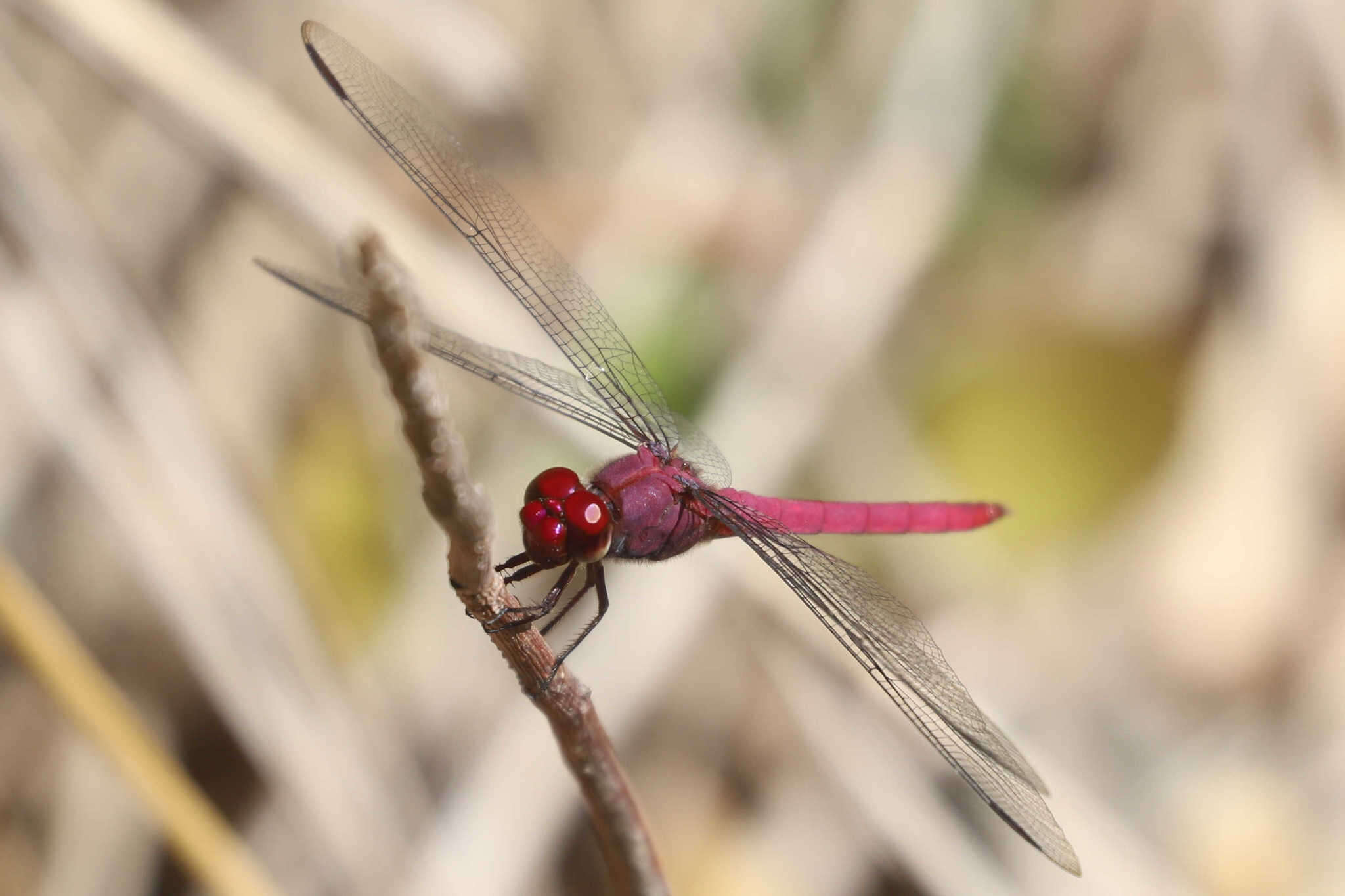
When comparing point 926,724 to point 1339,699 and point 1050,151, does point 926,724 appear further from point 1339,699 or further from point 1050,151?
point 1050,151

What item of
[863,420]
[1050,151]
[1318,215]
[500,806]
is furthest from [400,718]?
[1318,215]

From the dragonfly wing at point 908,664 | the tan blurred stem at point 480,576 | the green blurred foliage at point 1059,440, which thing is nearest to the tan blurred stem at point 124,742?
the tan blurred stem at point 480,576

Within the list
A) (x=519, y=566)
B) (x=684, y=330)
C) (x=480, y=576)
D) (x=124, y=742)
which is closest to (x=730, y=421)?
(x=684, y=330)

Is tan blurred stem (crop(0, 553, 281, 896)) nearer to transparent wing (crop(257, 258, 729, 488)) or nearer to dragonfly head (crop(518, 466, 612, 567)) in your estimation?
transparent wing (crop(257, 258, 729, 488))

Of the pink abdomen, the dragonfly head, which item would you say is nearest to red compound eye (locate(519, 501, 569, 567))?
the dragonfly head

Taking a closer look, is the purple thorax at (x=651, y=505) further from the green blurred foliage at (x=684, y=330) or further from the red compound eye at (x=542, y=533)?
the green blurred foliage at (x=684, y=330)

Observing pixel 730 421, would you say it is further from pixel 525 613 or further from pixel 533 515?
pixel 525 613
